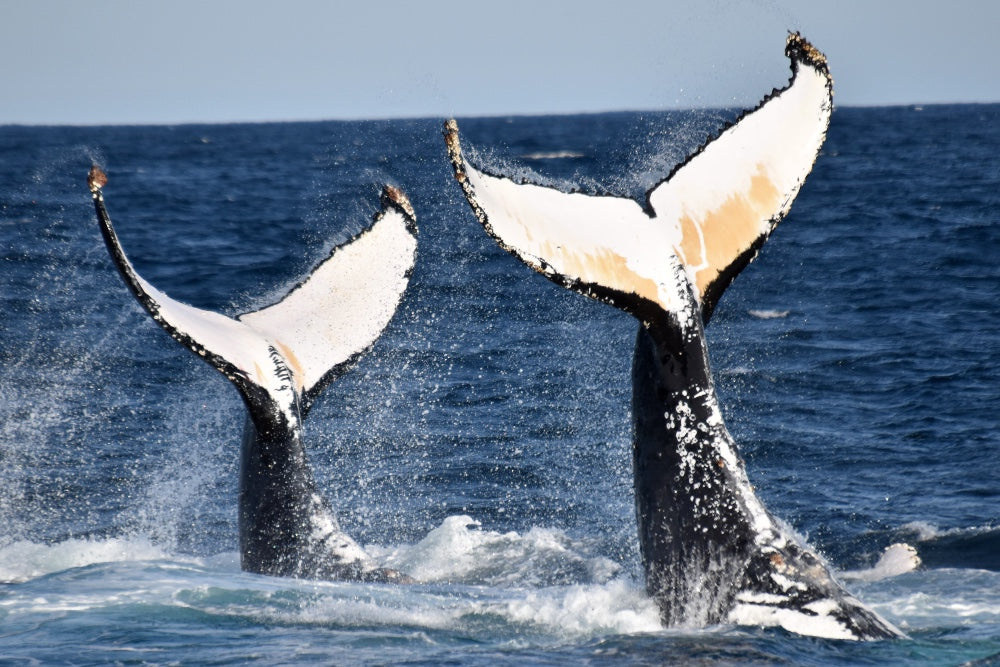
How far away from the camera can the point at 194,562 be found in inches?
345

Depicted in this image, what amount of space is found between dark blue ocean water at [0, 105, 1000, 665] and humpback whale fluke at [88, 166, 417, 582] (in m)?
0.25

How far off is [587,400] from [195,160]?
50999mm

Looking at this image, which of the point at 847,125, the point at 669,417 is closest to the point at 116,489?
the point at 669,417

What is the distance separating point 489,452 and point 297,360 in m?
4.82

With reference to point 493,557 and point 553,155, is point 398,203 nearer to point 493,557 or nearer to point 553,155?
point 493,557

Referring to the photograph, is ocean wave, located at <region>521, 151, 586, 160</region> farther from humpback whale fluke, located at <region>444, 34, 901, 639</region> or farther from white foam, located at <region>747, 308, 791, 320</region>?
humpback whale fluke, located at <region>444, 34, 901, 639</region>

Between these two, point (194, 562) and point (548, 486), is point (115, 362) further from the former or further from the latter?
point (194, 562)

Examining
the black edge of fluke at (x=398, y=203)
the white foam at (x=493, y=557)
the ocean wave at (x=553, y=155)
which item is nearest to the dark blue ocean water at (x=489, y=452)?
the white foam at (x=493, y=557)

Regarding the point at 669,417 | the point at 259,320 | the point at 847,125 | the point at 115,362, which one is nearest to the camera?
the point at 669,417

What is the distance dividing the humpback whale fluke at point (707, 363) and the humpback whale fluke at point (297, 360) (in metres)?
2.39

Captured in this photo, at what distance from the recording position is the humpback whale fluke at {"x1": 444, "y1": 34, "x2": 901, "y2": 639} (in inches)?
244

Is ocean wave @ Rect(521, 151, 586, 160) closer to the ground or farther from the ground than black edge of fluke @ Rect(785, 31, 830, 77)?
farther from the ground

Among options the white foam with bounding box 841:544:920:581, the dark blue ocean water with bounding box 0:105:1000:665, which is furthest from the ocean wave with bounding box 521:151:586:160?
the white foam with bounding box 841:544:920:581

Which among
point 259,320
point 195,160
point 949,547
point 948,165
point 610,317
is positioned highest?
point 195,160
